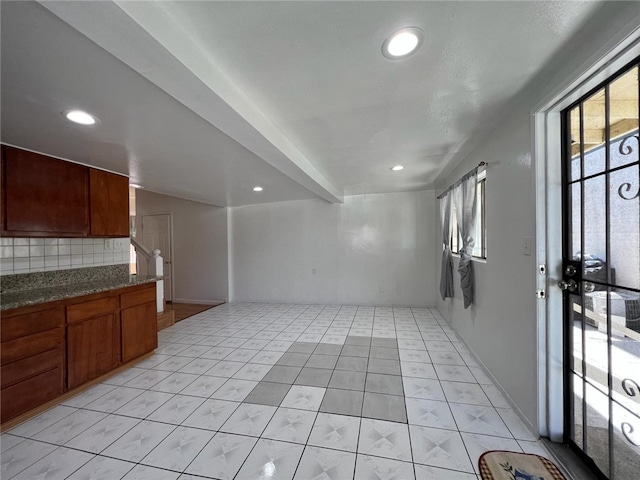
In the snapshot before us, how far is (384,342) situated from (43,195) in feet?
12.9

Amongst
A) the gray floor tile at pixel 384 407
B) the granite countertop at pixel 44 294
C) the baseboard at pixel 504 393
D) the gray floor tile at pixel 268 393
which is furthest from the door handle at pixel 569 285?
the granite countertop at pixel 44 294

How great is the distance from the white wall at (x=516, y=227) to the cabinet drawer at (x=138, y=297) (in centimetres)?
357

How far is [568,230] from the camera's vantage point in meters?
1.56

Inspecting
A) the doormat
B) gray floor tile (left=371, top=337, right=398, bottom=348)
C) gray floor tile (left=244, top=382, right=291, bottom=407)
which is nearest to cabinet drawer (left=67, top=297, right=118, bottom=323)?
gray floor tile (left=244, top=382, right=291, bottom=407)

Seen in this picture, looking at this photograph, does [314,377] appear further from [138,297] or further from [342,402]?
[138,297]

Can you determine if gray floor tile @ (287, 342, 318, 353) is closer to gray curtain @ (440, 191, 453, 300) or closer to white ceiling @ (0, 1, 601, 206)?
gray curtain @ (440, 191, 453, 300)

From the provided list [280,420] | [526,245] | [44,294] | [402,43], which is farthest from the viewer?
[44,294]

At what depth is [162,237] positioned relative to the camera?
602 cm

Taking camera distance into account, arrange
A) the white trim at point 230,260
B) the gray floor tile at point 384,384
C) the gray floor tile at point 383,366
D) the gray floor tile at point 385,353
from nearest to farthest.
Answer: the gray floor tile at point 384,384
the gray floor tile at point 383,366
the gray floor tile at point 385,353
the white trim at point 230,260

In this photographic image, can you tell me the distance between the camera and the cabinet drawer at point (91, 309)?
2172 millimetres

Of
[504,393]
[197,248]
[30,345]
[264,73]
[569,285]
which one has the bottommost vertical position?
[504,393]

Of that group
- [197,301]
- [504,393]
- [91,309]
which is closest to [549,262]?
[504,393]

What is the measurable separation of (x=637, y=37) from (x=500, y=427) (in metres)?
2.25

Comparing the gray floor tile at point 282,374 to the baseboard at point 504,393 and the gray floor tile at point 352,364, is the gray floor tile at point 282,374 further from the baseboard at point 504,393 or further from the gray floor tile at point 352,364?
the baseboard at point 504,393
